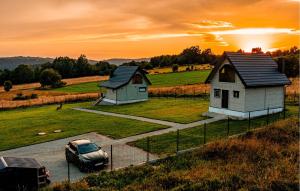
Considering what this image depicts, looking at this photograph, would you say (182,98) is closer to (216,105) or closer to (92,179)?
(216,105)

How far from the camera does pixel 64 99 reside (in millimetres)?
58375

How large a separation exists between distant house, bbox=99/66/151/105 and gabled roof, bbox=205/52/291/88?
624 inches

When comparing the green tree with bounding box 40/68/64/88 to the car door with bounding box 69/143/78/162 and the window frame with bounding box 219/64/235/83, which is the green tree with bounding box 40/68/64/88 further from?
the car door with bounding box 69/143/78/162

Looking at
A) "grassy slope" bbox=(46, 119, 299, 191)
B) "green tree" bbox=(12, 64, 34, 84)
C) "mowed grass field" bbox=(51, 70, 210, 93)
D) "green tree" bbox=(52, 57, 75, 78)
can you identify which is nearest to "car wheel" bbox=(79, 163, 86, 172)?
"grassy slope" bbox=(46, 119, 299, 191)

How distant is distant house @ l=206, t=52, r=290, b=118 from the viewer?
105 ft

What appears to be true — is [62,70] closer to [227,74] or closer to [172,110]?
[172,110]

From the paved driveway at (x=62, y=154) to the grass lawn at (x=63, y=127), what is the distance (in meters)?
1.25

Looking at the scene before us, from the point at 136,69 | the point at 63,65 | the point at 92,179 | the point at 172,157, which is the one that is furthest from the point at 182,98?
the point at 63,65

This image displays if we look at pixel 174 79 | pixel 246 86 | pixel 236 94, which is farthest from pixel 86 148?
pixel 174 79

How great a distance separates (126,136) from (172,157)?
8.18 meters

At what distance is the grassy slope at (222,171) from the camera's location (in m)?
14.4

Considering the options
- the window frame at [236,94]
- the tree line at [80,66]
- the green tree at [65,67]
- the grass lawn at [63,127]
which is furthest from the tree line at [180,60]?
the window frame at [236,94]

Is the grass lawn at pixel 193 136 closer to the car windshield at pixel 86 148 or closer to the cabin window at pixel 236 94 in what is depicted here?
the cabin window at pixel 236 94

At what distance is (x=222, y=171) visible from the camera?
634 inches
